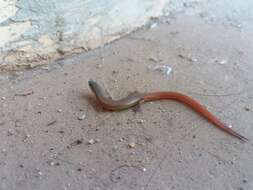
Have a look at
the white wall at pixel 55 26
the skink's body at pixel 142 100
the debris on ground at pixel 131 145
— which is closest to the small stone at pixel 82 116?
the skink's body at pixel 142 100

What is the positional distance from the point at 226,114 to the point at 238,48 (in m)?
0.92

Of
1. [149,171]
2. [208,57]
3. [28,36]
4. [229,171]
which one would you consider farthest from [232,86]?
[28,36]

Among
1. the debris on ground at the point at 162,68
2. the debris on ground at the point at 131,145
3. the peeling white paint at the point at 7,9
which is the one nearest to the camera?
the debris on ground at the point at 131,145

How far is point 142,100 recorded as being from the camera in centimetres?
264

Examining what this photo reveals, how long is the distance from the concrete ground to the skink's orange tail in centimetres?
4

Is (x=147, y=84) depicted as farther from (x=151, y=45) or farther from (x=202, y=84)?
(x=151, y=45)

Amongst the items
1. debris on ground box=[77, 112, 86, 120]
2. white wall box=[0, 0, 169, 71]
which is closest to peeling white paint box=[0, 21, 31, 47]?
white wall box=[0, 0, 169, 71]

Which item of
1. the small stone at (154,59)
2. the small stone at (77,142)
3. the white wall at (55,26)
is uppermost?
the white wall at (55,26)

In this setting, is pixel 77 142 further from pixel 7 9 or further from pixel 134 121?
pixel 7 9

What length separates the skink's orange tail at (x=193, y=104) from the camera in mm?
2375

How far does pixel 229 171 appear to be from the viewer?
6.89ft

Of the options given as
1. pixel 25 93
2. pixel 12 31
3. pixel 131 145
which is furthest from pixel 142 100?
pixel 12 31

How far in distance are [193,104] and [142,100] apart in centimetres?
33

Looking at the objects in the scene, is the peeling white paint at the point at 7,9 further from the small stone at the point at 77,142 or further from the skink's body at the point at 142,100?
the small stone at the point at 77,142
